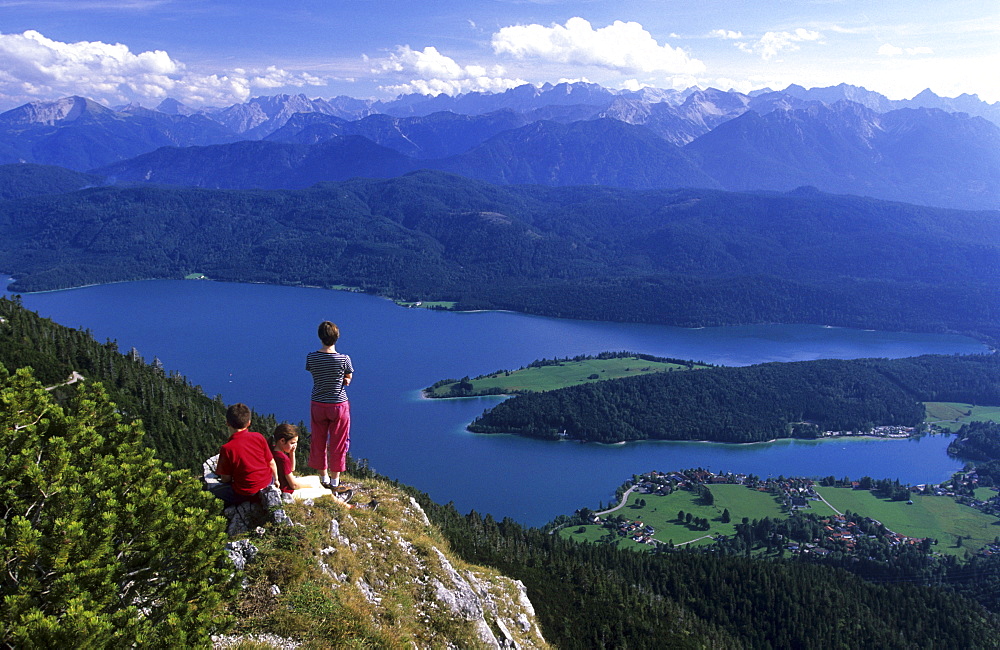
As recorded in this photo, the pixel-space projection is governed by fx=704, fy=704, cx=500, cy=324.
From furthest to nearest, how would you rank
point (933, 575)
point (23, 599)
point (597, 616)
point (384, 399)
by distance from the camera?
point (384, 399)
point (933, 575)
point (597, 616)
point (23, 599)

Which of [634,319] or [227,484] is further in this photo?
[634,319]

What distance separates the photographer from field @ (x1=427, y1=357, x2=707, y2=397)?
11694cm

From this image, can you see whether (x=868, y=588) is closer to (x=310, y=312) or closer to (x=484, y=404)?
(x=484, y=404)

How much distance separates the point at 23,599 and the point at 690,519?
73.1m

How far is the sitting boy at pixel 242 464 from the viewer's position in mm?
10352

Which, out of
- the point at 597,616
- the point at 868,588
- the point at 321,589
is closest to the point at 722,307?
the point at 868,588

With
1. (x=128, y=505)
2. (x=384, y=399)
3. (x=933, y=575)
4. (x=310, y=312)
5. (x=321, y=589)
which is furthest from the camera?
(x=310, y=312)

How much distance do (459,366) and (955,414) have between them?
8470 centimetres

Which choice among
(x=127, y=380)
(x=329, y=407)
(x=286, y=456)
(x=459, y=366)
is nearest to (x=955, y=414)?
(x=459, y=366)

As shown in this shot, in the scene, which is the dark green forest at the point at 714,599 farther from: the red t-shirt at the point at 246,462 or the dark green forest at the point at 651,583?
the red t-shirt at the point at 246,462

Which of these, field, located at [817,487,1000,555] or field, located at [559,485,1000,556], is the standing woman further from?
field, located at [817,487,1000,555]

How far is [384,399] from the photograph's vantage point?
109m

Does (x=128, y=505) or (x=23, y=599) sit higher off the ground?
(x=128, y=505)

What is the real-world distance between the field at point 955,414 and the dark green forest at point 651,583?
6372cm
